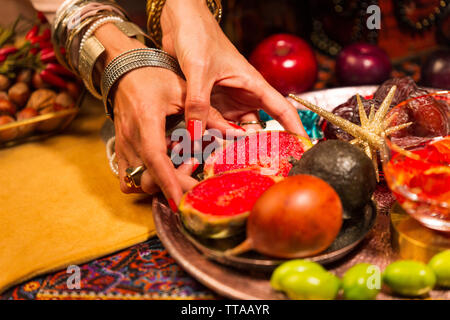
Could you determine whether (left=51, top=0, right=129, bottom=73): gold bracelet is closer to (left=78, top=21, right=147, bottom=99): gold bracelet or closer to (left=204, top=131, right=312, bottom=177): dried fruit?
(left=78, top=21, right=147, bottom=99): gold bracelet

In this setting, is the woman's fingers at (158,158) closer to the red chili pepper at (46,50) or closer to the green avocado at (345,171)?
the green avocado at (345,171)

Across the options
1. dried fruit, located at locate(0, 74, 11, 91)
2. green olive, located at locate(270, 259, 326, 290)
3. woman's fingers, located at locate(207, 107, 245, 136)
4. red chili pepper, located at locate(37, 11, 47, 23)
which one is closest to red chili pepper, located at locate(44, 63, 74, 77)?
dried fruit, located at locate(0, 74, 11, 91)

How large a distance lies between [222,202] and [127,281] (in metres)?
0.21

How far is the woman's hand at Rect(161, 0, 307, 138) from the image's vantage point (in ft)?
3.05

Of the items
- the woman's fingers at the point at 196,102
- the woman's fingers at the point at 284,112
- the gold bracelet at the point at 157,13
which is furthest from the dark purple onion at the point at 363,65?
the woman's fingers at the point at 196,102

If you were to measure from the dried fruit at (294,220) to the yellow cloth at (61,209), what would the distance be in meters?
0.30

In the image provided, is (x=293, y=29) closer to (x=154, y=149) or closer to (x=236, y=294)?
(x=154, y=149)

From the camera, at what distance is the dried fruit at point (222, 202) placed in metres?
0.72

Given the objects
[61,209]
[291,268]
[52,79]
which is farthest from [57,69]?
[291,268]

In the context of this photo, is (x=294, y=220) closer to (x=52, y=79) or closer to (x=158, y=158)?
(x=158, y=158)

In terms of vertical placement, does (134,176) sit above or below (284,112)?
below

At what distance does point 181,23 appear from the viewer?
1059 mm

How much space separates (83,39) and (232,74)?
1.26ft

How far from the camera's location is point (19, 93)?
1.30 m
